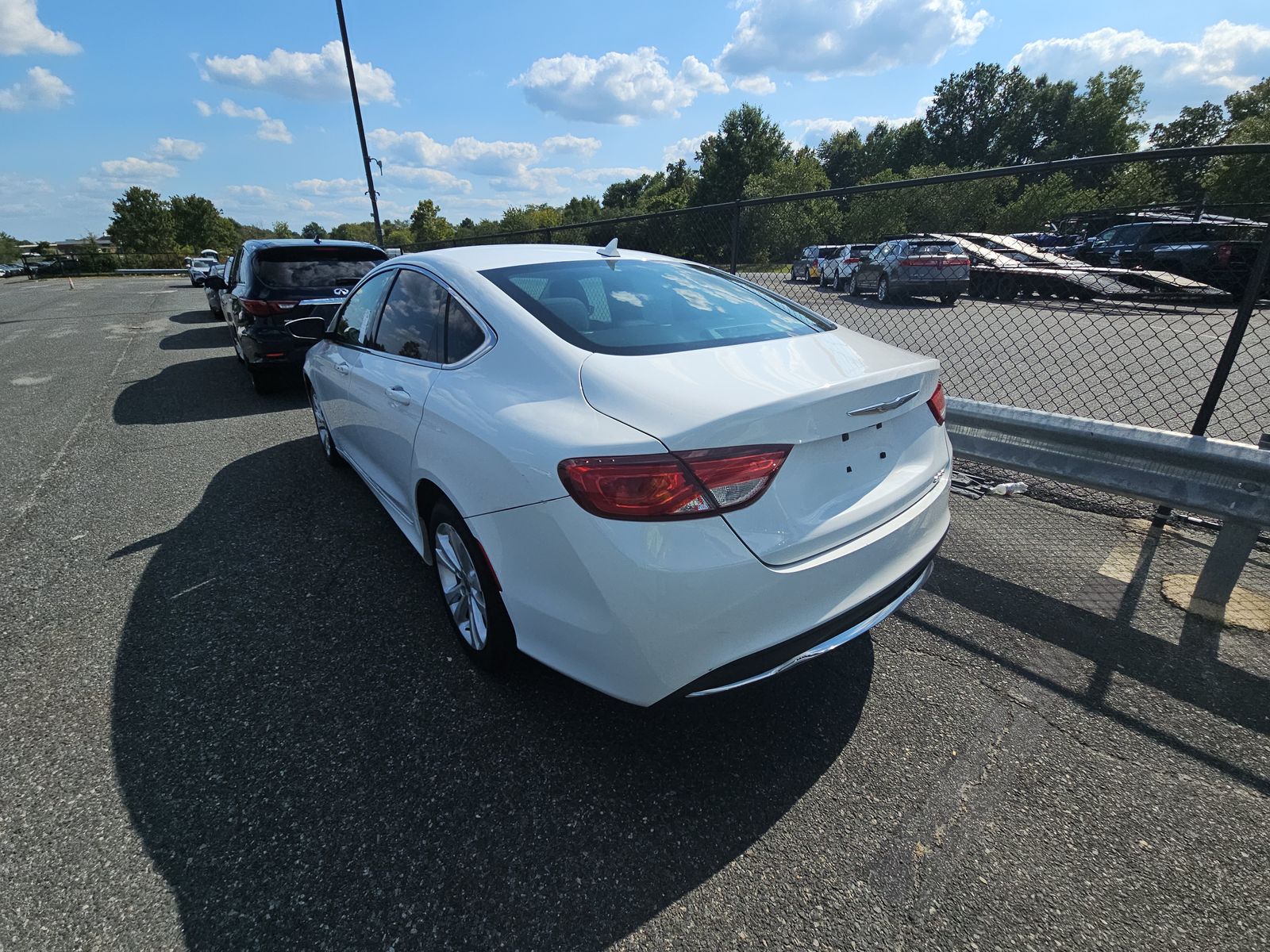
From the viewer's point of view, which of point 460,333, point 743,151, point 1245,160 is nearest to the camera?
A: point 460,333

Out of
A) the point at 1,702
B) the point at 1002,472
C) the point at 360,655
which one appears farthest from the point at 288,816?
the point at 1002,472

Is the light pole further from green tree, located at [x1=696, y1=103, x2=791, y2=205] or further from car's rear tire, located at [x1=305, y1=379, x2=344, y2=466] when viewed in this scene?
green tree, located at [x1=696, y1=103, x2=791, y2=205]

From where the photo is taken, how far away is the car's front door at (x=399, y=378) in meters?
2.62

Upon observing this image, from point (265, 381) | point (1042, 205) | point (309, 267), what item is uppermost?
point (1042, 205)

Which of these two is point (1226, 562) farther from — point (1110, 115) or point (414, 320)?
point (1110, 115)

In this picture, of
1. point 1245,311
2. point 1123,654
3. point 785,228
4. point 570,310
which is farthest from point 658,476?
point 785,228

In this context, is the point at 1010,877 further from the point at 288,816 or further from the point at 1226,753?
the point at 288,816

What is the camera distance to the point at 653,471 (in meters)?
1.60

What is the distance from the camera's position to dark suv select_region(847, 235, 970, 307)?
6043mm

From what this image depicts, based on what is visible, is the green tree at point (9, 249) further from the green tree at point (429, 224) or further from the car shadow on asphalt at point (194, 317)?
the car shadow on asphalt at point (194, 317)

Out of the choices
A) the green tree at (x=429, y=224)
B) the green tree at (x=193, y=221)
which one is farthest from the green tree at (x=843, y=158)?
the green tree at (x=193, y=221)

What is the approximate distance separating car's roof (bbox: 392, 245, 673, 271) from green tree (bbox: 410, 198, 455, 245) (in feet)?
336

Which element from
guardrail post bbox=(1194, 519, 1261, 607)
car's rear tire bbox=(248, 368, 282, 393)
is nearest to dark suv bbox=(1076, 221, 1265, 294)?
guardrail post bbox=(1194, 519, 1261, 607)

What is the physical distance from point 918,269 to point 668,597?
7576mm
